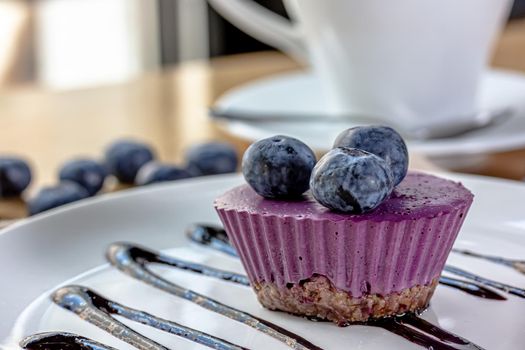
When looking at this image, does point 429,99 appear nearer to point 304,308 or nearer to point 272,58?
point 304,308

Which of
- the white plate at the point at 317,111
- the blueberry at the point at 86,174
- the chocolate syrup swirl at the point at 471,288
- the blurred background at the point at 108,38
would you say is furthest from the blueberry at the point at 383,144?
the blurred background at the point at 108,38

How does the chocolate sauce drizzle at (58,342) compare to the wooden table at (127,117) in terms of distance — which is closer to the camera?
the chocolate sauce drizzle at (58,342)

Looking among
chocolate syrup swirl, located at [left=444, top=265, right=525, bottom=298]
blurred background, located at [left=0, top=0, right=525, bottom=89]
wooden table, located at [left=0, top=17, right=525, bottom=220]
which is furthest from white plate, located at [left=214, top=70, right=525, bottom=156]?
blurred background, located at [left=0, top=0, right=525, bottom=89]

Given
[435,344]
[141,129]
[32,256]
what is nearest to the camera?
[435,344]

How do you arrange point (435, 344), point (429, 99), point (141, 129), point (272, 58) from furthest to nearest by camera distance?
point (272, 58)
point (141, 129)
point (429, 99)
point (435, 344)

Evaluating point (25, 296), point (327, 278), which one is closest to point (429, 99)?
point (327, 278)

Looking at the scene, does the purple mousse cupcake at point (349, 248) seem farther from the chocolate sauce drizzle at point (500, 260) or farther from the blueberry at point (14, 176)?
the blueberry at point (14, 176)
